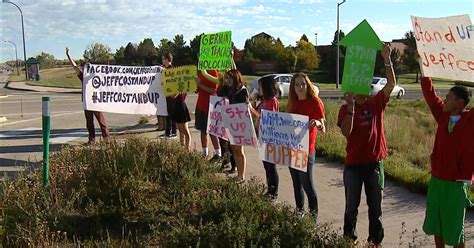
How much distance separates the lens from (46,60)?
90.7 metres

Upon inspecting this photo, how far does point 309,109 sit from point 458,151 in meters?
1.61

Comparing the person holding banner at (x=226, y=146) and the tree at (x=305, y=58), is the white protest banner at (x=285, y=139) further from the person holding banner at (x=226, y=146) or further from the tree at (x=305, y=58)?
the tree at (x=305, y=58)

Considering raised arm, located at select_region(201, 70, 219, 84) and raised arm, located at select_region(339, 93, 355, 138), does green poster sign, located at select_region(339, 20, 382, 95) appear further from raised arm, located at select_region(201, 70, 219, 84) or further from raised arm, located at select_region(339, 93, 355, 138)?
raised arm, located at select_region(201, 70, 219, 84)

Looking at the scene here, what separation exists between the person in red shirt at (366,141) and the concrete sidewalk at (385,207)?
400mm

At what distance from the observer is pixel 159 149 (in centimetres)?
640

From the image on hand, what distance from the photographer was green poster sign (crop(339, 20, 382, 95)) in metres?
4.14

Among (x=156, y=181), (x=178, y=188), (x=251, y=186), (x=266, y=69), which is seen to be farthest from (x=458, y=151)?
(x=266, y=69)

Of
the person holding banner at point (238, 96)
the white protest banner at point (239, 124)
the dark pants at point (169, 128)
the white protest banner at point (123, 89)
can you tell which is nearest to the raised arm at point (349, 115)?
the white protest banner at point (239, 124)

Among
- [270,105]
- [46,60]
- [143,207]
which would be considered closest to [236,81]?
[270,105]

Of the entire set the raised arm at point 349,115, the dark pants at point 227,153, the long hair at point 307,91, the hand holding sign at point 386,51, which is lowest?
the dark pants at point 227,153

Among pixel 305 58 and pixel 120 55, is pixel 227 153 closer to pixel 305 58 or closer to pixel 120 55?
pixel 305 58

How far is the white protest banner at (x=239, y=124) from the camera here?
618cm

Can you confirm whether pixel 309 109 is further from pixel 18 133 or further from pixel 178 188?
pixel 18 133

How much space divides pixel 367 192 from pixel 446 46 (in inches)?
59.4
